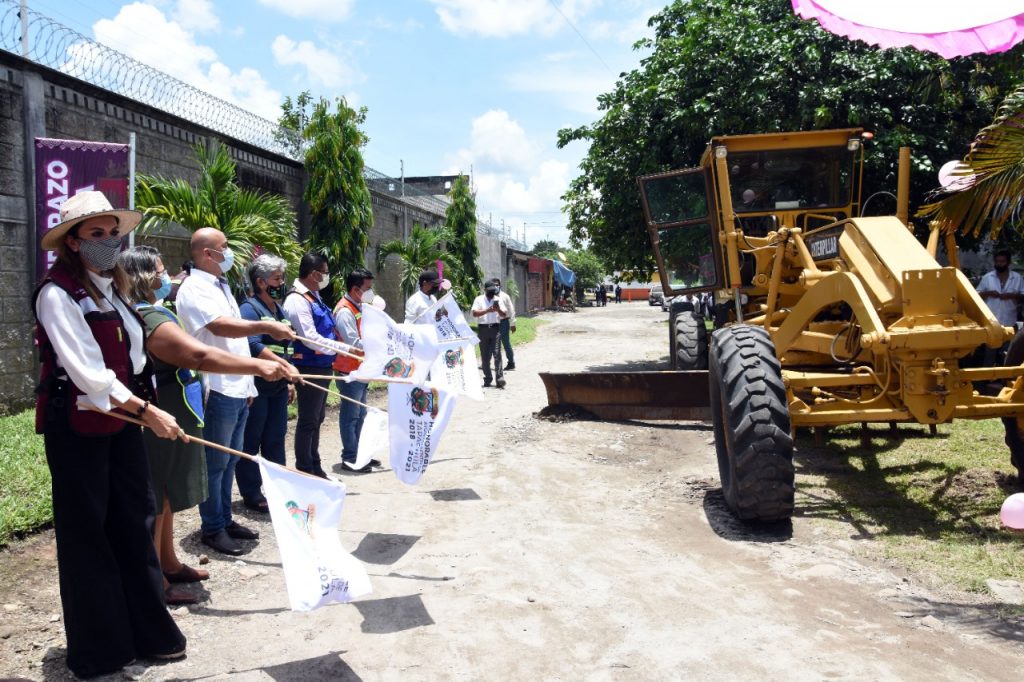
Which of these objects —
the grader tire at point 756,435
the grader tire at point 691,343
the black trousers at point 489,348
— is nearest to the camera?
the grader tire at point 756,435

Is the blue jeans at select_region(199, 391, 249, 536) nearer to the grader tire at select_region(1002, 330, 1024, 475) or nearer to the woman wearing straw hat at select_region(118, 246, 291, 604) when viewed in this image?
the woman wearing straw hat at select_region(118, 246, 291, 604)

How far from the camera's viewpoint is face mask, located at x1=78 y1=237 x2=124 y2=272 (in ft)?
10.2

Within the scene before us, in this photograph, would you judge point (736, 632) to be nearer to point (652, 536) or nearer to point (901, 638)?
point (901, 638)

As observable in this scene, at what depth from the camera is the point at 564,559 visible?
4.38m

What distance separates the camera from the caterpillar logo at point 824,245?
5918mm

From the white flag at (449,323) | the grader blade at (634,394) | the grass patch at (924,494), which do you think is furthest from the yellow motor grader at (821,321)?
the white flag at (449,323)

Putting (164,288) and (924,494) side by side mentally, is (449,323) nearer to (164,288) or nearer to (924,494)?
(164,288)

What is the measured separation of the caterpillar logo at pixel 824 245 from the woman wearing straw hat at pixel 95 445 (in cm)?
481

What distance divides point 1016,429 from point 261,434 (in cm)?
518

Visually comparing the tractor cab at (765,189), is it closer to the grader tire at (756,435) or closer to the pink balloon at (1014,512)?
the grader tire at (756,435)

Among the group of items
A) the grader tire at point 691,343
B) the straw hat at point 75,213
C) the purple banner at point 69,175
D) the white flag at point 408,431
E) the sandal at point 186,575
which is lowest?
the sandal at point 186,575

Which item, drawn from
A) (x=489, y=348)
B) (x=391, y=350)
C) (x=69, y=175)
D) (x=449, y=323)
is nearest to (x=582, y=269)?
(x=489, y=348)

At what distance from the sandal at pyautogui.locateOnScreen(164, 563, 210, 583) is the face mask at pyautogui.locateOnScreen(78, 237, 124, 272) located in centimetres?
170

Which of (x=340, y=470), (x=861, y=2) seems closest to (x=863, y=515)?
(x=861, y=2)
